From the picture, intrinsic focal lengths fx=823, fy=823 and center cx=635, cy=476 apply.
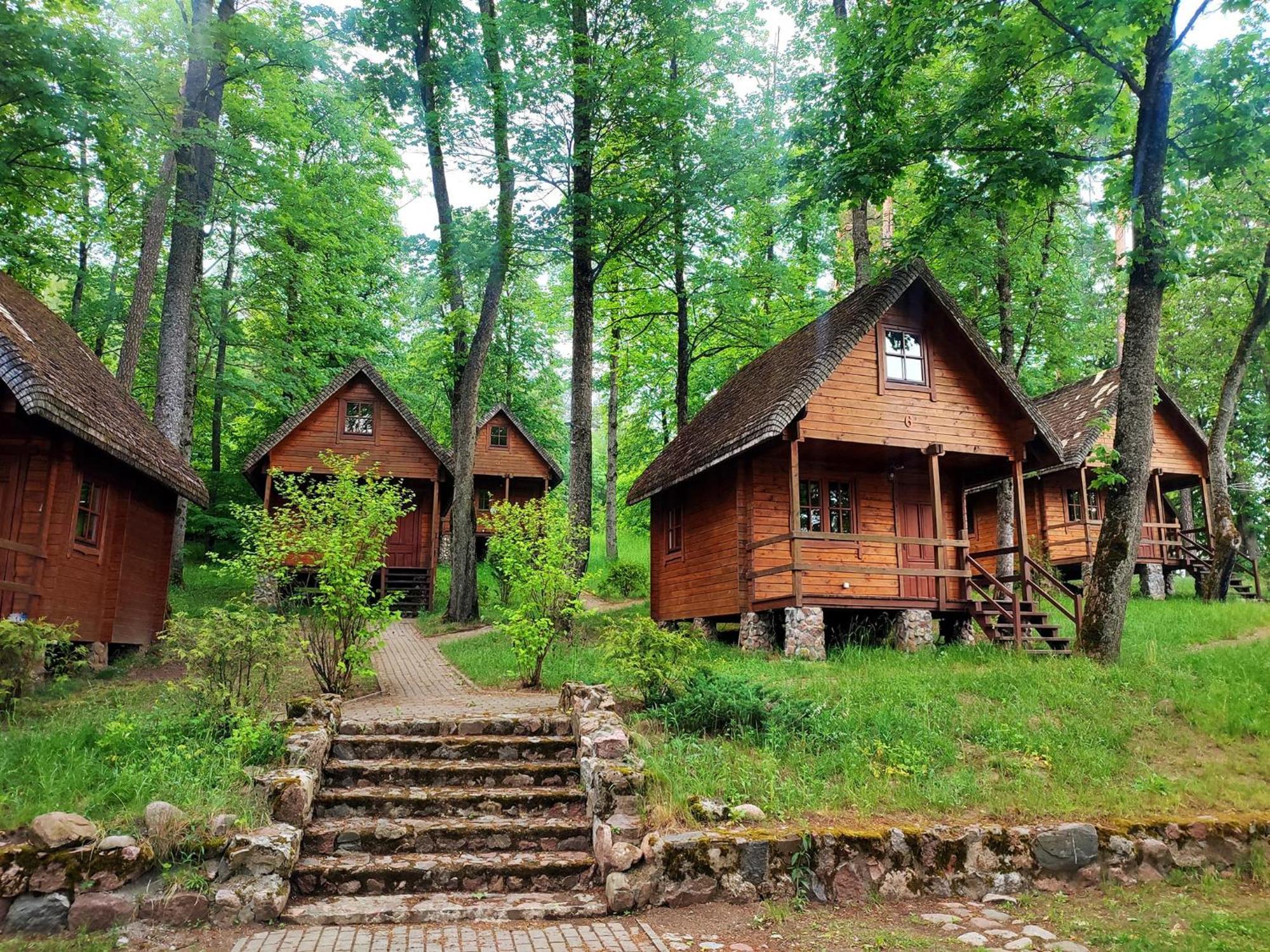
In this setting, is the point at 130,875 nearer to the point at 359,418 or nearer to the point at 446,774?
the point at 446,774

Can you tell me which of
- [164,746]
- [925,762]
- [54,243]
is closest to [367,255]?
[54,243]

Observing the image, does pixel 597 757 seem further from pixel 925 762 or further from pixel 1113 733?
pixel 1113 733

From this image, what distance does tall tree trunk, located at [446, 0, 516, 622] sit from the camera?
65.8ft

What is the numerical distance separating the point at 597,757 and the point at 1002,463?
13.5 meters

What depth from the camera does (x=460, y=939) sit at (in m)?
5.87

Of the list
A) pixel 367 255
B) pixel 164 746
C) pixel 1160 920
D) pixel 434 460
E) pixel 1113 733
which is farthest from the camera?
pixel 367 255

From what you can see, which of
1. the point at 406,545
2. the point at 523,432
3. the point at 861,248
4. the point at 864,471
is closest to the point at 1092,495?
the point at 861,248

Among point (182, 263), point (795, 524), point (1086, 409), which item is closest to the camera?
point (795, 524)

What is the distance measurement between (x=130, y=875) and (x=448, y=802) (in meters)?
2.67

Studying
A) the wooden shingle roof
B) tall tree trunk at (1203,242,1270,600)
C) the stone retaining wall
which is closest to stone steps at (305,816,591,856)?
the stone retaining wall

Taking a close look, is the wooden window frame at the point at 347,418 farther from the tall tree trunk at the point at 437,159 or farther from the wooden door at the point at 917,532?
the wooden door at the point at 917,532

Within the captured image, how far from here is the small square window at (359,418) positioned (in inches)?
1065

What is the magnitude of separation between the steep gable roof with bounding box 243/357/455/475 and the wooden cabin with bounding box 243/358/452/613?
0.02 metres

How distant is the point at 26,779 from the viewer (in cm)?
705
